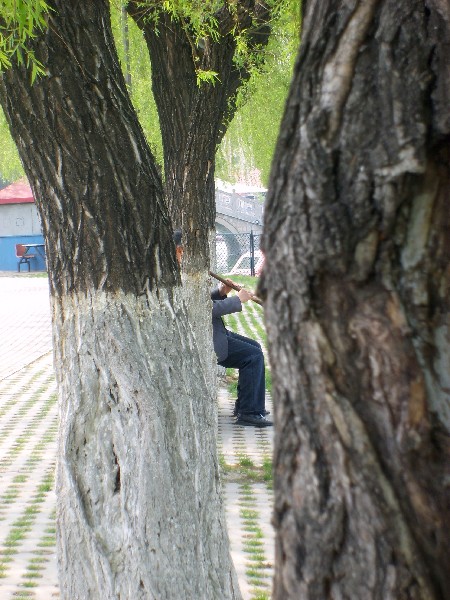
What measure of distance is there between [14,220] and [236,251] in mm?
15150

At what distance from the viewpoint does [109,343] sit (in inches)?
161

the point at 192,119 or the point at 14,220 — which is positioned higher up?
the point at 192,119

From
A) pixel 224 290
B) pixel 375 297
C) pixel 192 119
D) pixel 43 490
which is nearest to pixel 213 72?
pixel 192 119

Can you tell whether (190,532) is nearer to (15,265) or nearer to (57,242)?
(57,242)

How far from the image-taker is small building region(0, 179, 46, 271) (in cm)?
4028

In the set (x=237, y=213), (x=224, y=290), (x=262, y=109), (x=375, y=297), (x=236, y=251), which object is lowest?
(x=236, y=251)

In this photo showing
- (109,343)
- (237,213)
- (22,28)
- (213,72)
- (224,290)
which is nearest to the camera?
(22,28)

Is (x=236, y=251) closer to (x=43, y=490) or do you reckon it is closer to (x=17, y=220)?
(x=17, y=220)

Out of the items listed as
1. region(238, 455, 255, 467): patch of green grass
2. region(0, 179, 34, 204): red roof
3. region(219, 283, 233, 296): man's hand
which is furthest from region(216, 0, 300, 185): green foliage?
region(0, 179, 34, 204): red roof

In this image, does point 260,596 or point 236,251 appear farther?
point 236,251

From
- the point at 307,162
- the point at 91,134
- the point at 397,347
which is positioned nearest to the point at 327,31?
the point at 307,162

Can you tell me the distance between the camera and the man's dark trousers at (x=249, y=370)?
9523mm

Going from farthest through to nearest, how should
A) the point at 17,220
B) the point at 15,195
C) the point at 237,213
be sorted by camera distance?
the point at 17,220
the point at 15,195
the point at 237,213

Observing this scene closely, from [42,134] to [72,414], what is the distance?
3.98ft
